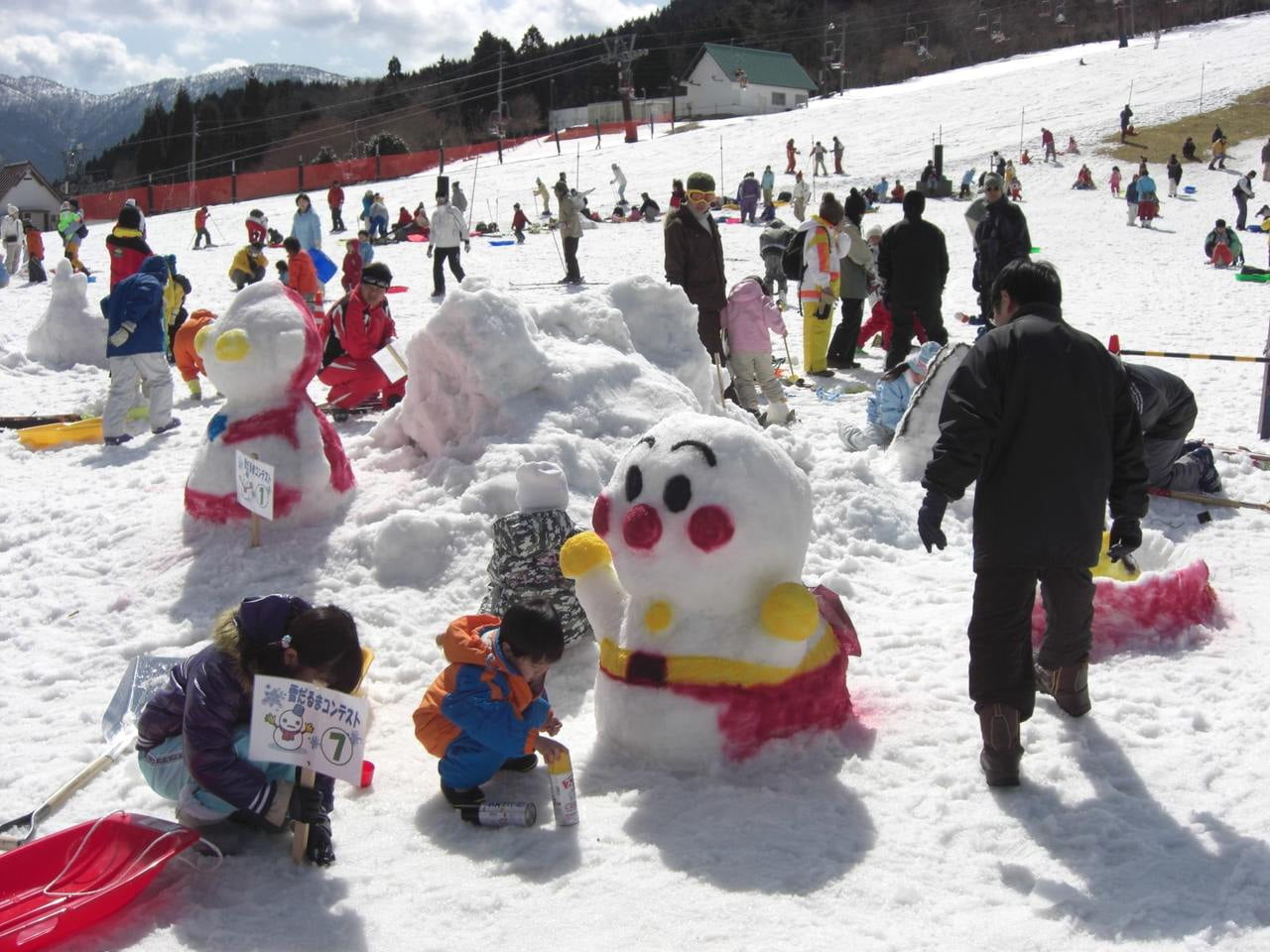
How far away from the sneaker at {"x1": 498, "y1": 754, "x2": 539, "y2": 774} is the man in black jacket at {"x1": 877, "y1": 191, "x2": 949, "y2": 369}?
649 cm

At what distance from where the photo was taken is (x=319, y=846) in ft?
10.0

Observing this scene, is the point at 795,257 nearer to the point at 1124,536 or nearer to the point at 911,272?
the point at 911,272

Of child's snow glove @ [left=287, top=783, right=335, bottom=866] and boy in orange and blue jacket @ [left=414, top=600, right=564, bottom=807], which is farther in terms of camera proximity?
boy in orange and blue jacket @ [left=414, top=600, right=564, bottom=807]

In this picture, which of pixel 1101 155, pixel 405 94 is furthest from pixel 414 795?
pixel 405 94

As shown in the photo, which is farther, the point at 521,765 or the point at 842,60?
the point at 842,60

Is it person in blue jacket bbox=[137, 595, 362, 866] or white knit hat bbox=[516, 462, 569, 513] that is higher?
white knit hat bbox=[516, 462, 569, 513]

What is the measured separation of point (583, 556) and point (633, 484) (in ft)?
1.30

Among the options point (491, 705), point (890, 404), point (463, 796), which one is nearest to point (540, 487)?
point (491, 705)

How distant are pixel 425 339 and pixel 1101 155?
30780 mm

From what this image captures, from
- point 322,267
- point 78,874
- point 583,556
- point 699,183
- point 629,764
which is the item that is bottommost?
point 629,764

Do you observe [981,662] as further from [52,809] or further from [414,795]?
[52,809]

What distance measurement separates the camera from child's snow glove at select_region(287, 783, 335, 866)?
3045mm

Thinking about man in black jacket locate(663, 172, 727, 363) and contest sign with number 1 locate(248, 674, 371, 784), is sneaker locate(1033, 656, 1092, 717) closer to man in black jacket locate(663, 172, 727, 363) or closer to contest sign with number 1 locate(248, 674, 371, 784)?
contest sign with number 1 locate(248, 674, 371, 784)

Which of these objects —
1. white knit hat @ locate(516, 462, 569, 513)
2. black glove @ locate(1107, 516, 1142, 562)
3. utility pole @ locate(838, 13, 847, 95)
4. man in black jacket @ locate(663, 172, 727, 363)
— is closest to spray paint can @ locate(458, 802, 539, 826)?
white knit hat @ locate(516, 462, 569, 513)
